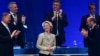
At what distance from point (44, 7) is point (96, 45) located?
3195mm

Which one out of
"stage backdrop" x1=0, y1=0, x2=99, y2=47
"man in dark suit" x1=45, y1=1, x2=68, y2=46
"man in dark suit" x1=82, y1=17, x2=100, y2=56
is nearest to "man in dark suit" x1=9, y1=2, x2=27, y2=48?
"man in dark suit" x1=45, y1=1, x2=68, y2=46

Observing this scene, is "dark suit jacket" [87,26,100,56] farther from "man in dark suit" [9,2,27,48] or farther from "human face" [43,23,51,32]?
"man in dark suit" [9,2,27,48]

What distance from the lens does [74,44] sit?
10.8 meters

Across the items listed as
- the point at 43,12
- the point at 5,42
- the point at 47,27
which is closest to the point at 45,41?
the point at 47,27

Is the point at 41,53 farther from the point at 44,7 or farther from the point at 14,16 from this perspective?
the point at 44,7

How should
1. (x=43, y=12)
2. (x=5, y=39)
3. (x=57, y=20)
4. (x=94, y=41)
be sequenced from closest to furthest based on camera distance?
(x=5, y=39)
(x=94, y=41)
(x=57, y=20)
(x=43, y=12)

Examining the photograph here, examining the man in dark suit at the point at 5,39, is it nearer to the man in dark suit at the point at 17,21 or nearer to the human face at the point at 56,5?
the man in dark suit at the point at 17,21

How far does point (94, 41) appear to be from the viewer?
8109 mm

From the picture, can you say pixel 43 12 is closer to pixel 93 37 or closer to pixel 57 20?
pixel 57 20

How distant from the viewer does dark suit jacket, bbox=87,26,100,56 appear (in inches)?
317

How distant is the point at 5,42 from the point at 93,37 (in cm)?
173

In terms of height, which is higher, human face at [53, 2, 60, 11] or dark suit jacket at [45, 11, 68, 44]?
human face at [53, 2, 60, 11]

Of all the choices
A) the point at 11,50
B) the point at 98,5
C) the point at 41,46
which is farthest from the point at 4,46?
the point at 98,5

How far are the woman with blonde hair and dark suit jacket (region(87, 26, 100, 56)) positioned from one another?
73 cm
